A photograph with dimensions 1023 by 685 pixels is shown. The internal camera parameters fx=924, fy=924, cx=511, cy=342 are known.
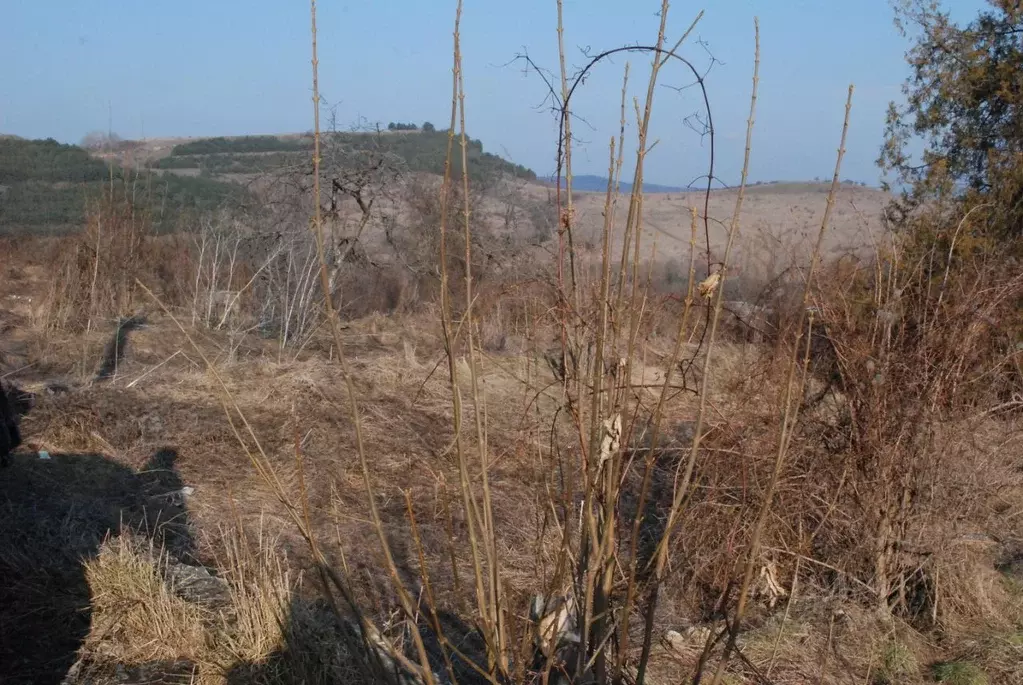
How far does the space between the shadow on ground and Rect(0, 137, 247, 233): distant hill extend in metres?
8.32

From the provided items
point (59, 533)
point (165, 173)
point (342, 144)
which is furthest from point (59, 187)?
point (59, 533)

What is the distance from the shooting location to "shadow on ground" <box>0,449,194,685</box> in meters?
3.71

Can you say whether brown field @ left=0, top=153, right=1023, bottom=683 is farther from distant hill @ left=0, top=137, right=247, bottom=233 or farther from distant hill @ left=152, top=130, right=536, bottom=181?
distant hill @ left=0, top=137, right=247, bottom=233

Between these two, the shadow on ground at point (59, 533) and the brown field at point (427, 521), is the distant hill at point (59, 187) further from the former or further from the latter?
the shadow on ground at point (59, 533)

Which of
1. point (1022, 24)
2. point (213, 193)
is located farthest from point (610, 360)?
point (213, 193)

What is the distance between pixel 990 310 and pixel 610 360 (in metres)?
2.71

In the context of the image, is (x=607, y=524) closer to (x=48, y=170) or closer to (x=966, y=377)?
(x=966, y=377)

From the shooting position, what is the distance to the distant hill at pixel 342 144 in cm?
1077

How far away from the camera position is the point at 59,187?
1911 cm

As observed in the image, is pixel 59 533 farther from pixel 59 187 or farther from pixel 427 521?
pixel 59 187

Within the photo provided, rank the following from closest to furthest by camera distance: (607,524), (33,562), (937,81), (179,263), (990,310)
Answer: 1. (607,524)
2. (990,310)
3. (33,562)
4. (937,81)
5. (179,263)

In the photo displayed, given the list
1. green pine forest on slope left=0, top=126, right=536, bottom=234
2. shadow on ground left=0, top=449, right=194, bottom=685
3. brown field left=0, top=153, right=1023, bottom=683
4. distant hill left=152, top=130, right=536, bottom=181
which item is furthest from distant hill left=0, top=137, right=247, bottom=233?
shadow on ground left=0, top=449, right=194, bottom=685

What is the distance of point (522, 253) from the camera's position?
1188cm

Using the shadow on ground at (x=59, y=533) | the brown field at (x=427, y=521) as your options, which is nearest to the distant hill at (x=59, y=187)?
the brown field at (x=427, y=521)
